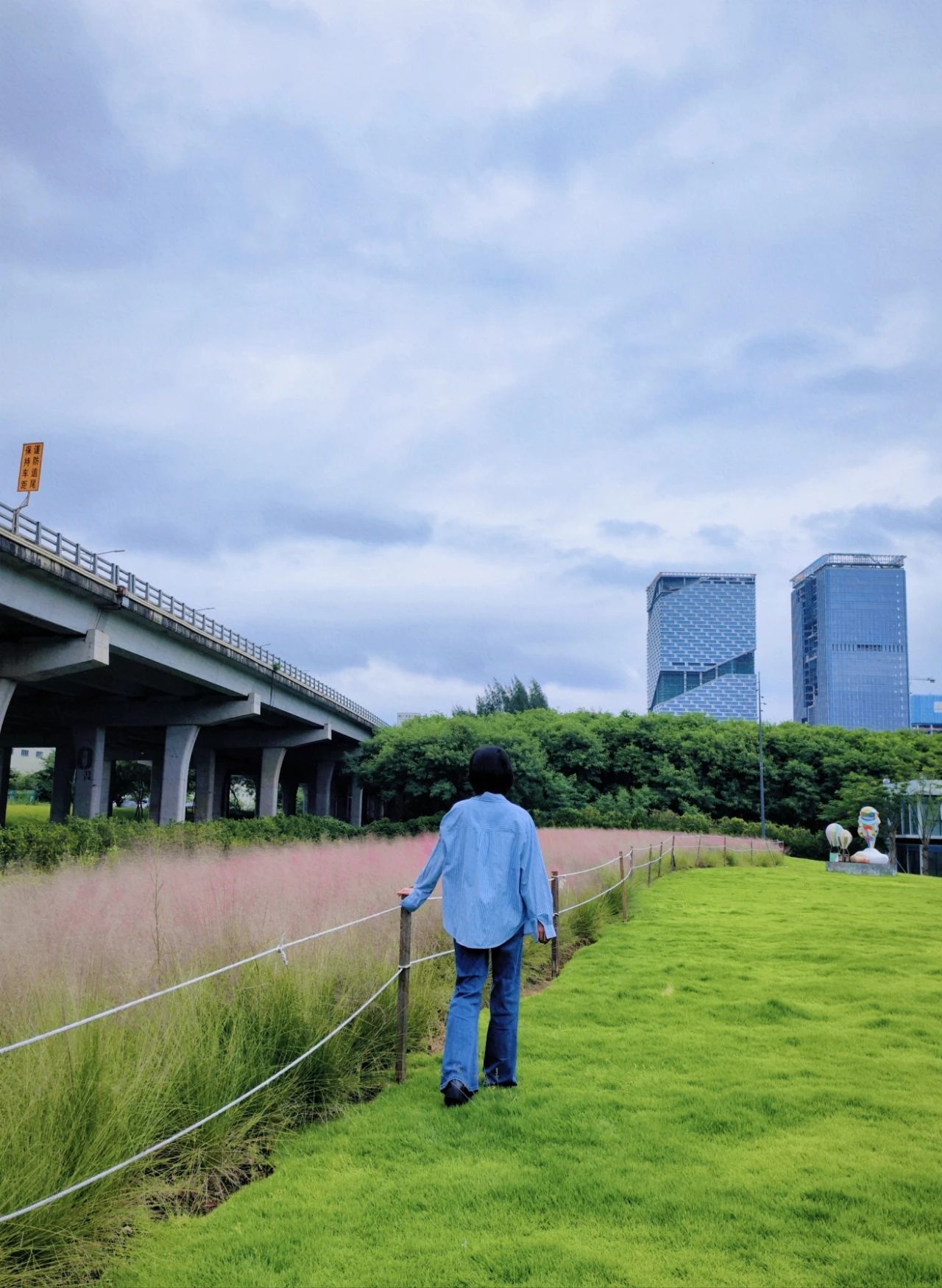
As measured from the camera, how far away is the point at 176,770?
128 ft

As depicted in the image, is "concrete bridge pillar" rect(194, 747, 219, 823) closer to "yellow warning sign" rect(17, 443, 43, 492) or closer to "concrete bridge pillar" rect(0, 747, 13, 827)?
"concrete bridge pillar" rect(0, 747, 13, 827)

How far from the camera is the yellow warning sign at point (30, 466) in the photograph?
28.0 m

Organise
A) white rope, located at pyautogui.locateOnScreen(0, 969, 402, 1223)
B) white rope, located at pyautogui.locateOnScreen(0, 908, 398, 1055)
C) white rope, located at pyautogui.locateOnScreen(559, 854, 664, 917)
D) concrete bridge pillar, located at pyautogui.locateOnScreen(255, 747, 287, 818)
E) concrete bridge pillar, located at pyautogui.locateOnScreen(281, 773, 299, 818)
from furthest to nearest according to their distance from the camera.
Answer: concrete bridge pillar, located at pyautogui.locateOnScreen(281, 773, 299, 818) → concrete bridge pillar, located at pyautogui.locateOnScreen(255, 747, 287, 818) → white rope, located at pyautogui.locateOnScreen(559, 854, 664, 917) → white rope, located at pyautogui.locateOnScreen(0, 908, 398, 1055) → white rope, located at pyautogui.locateOnScreen(0, 969, 402, 1223)

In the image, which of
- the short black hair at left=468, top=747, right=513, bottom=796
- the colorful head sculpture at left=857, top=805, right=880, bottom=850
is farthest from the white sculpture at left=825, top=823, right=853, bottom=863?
the short black hair at left=468, top=747, right=513, bottom=796

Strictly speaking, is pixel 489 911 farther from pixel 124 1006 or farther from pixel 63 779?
pixel 63 779

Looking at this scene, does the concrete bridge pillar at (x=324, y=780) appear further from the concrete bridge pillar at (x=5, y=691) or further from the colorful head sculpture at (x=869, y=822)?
the colorful head sculpture at (x=869, y=822)

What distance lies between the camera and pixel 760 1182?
418 centimetres

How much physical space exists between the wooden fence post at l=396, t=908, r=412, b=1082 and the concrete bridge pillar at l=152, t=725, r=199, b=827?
114 ft

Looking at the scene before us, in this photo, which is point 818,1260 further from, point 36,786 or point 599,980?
point 36,786

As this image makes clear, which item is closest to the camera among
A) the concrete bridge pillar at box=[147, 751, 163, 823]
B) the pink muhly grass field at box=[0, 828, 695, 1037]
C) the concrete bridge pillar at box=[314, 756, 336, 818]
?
the pink muhly grass field at box=[0, 828, 695, 1037]

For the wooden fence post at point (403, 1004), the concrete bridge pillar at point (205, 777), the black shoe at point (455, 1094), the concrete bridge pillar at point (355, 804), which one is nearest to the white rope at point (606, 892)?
the wooden fence post at point (403, 1004)

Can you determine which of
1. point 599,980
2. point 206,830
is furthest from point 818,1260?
point 206,830

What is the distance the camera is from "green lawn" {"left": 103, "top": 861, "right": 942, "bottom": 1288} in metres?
3.44

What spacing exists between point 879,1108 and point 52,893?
608 cm
